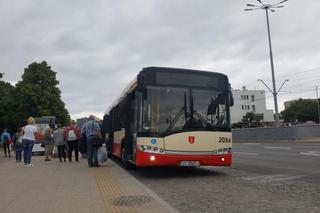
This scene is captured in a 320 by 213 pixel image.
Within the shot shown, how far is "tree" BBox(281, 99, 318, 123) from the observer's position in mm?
127250

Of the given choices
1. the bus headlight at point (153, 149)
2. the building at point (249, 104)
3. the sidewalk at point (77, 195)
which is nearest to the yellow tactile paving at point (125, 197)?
the sidewalk at point (77, 195)

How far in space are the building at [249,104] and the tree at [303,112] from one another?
5738 millimetres

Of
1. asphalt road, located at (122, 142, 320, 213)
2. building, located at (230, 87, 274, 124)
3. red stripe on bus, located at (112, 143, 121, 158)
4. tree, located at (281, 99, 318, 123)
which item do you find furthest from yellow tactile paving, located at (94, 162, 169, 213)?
building, located at (230, 87, 274, 124)

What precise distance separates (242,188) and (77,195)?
3524 millimetres

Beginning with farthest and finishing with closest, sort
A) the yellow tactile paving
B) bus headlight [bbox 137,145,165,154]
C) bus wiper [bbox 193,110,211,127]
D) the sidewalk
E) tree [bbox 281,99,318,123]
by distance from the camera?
tree [bbox 281,99,318,123]
bus wiper [bbox 193,110,211,127]
bus headlight [bbox 137,145,165,154]
the sidewalk
the yellow tactile paving

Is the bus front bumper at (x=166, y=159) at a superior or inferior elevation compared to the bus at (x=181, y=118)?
inferior

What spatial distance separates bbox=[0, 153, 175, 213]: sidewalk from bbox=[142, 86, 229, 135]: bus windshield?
171cm

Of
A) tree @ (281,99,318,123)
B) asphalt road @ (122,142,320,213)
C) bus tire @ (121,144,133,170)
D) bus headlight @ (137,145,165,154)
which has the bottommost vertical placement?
asphalt road @ (122,142,320,213)

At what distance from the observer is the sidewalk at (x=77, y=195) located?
7.86 m

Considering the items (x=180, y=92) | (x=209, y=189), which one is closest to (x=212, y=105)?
(x=180, y=92)

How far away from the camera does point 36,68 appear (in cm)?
7069

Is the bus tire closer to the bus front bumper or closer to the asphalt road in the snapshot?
the asphalt road

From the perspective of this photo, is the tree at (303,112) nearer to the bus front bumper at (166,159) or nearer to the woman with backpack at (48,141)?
the woman with backpack at (48,141)

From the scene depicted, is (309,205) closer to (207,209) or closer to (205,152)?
(207,209)
